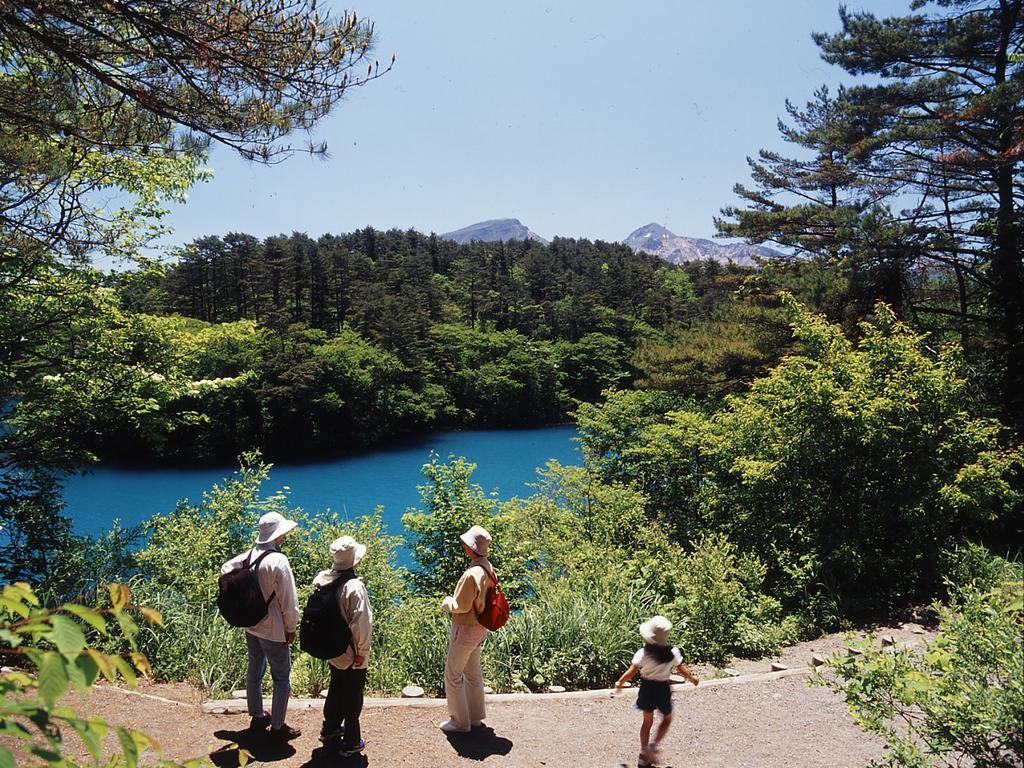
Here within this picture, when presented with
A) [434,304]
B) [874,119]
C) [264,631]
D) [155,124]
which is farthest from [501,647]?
[434,304]

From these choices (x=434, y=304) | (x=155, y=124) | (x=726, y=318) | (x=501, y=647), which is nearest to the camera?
(x=501, y=647)

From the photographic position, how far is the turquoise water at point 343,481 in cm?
2544

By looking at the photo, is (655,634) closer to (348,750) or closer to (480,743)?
(480,743)

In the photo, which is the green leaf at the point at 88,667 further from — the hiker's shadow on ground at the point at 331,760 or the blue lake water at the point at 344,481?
the blue lake water at the point at 344,481

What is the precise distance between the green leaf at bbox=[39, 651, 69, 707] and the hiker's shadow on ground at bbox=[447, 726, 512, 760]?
3.18 meters

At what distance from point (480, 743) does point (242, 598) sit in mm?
1658

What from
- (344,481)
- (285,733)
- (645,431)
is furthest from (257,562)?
(344,481)

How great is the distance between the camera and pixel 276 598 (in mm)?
3789

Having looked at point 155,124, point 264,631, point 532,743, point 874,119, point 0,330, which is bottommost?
point 532,743

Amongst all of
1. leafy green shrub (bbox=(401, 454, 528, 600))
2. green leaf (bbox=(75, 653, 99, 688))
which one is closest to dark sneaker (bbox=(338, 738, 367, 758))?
green leaf (bbox=(75, 653, 99, 688))

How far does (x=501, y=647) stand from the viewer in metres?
5.26

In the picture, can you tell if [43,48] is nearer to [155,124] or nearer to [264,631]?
Answer: [155,124]

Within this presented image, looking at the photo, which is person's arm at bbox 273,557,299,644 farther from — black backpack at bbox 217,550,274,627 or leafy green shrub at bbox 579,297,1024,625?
leafy green shrub at bbox 579,297,1024,625

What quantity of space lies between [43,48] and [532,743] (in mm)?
5915
